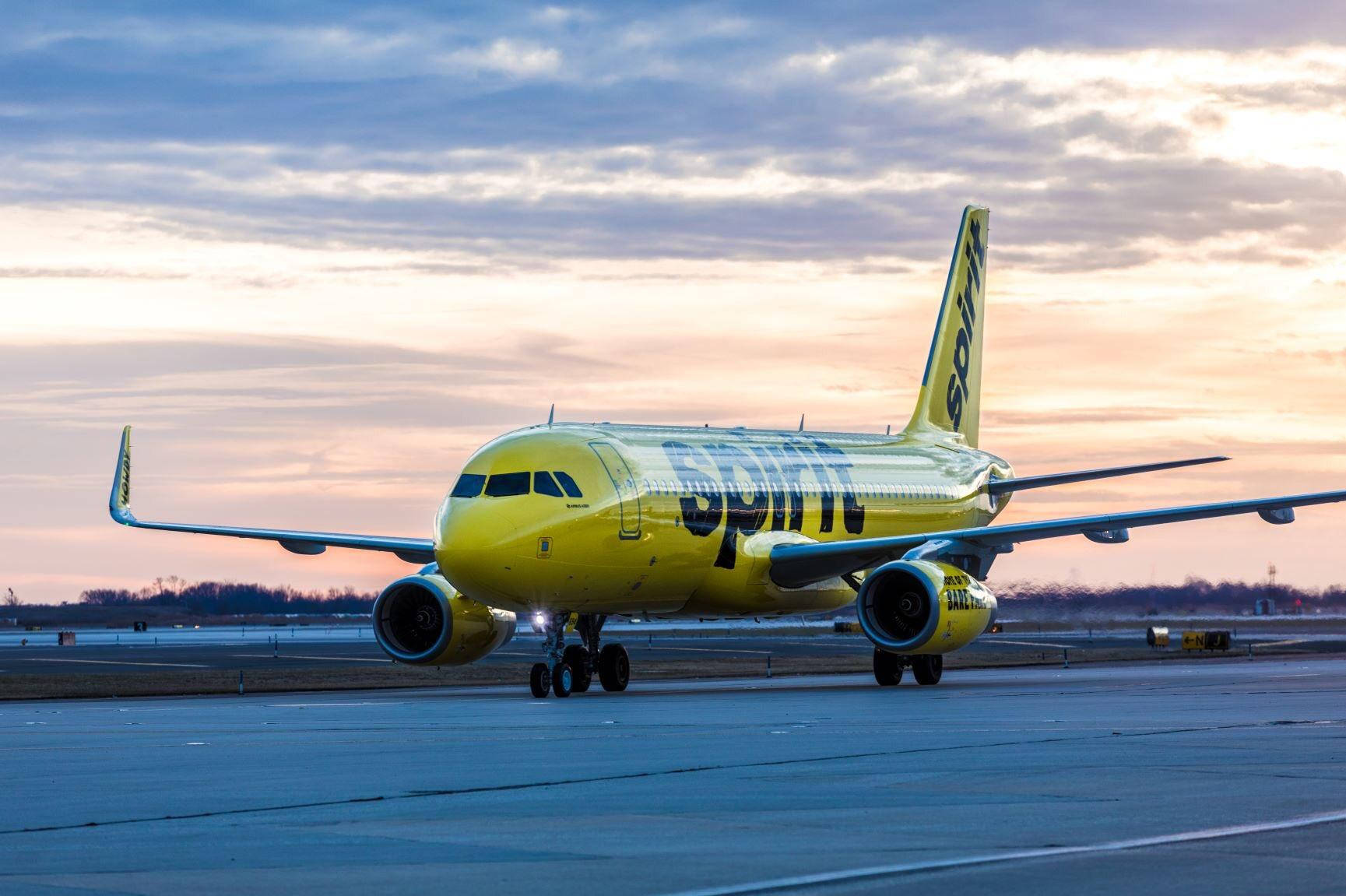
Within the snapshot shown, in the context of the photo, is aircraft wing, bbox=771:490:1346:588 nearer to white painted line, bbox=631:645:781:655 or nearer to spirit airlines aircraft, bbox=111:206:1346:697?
spirit airlines aircraft, bbox=111:206:1346:697

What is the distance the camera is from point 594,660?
111 ft

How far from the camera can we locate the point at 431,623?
1368 inches

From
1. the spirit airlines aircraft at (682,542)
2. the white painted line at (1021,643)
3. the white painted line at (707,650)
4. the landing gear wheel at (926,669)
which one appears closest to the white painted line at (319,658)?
the white painted line at (707,650)

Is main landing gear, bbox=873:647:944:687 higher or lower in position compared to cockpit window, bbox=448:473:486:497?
lower

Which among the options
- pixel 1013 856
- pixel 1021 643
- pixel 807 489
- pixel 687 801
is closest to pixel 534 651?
pixel 1021 643

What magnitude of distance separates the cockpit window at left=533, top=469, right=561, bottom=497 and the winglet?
13.4 metres

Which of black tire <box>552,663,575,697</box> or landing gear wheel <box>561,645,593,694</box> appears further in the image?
→ landing gear wheel <box>561,645,593,694</box>

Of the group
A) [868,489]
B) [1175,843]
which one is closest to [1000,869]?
[1175,843]

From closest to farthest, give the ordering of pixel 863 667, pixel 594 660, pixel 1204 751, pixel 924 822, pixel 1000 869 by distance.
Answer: pixel 1000 869 → pixel 924 822 → pixel 1204 751 → pixel 594 660 → pixel 863 667

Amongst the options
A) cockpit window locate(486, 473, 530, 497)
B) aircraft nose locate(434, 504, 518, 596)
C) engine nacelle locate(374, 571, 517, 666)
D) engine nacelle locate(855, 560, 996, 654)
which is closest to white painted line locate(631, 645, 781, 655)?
engine nacelle locate(855, 560, 996, 654)

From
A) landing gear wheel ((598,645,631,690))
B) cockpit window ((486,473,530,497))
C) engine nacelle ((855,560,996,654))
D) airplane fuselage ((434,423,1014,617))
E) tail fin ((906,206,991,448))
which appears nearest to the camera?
airplane fuselage ((434,423,1014,617))

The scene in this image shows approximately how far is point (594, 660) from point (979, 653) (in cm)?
2426

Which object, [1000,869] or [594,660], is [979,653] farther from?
[1000,869]

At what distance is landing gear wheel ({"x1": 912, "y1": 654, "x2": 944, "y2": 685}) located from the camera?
116 ft
